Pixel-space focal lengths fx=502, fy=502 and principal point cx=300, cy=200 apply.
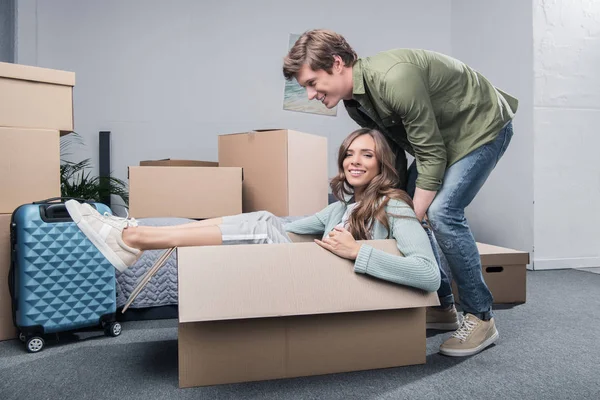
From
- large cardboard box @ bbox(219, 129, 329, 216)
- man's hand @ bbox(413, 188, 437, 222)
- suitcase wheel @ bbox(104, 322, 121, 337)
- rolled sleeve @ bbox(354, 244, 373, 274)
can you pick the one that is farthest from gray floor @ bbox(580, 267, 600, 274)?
suitcase wheel @ bbox(104, 322, 121, 337)

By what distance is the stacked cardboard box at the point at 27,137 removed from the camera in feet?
5.20

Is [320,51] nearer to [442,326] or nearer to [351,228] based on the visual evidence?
[351,228]

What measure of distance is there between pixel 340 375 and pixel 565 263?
7.37 ft

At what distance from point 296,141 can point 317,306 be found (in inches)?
57.6

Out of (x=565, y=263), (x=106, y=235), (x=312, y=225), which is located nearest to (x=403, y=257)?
(x=312, y=225)

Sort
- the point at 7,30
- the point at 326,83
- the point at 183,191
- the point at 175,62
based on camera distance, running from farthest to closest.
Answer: the point at 175,62 → the point at 7,30 → the point at 183,191 → the point at 326,83

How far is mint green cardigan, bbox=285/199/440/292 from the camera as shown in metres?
1.21

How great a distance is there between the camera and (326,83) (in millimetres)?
1369

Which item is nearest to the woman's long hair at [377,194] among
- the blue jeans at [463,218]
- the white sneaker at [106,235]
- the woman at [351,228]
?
the woman at [351,228]

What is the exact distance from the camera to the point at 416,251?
127 centimetres

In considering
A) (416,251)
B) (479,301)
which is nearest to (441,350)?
(479,301)

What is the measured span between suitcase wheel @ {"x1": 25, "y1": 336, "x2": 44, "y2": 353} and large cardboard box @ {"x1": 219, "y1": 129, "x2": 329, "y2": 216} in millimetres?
1277

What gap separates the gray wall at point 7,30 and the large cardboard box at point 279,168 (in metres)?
1.30

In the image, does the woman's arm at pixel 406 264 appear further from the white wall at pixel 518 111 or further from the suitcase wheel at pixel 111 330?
the white wall at pixel 518 111
